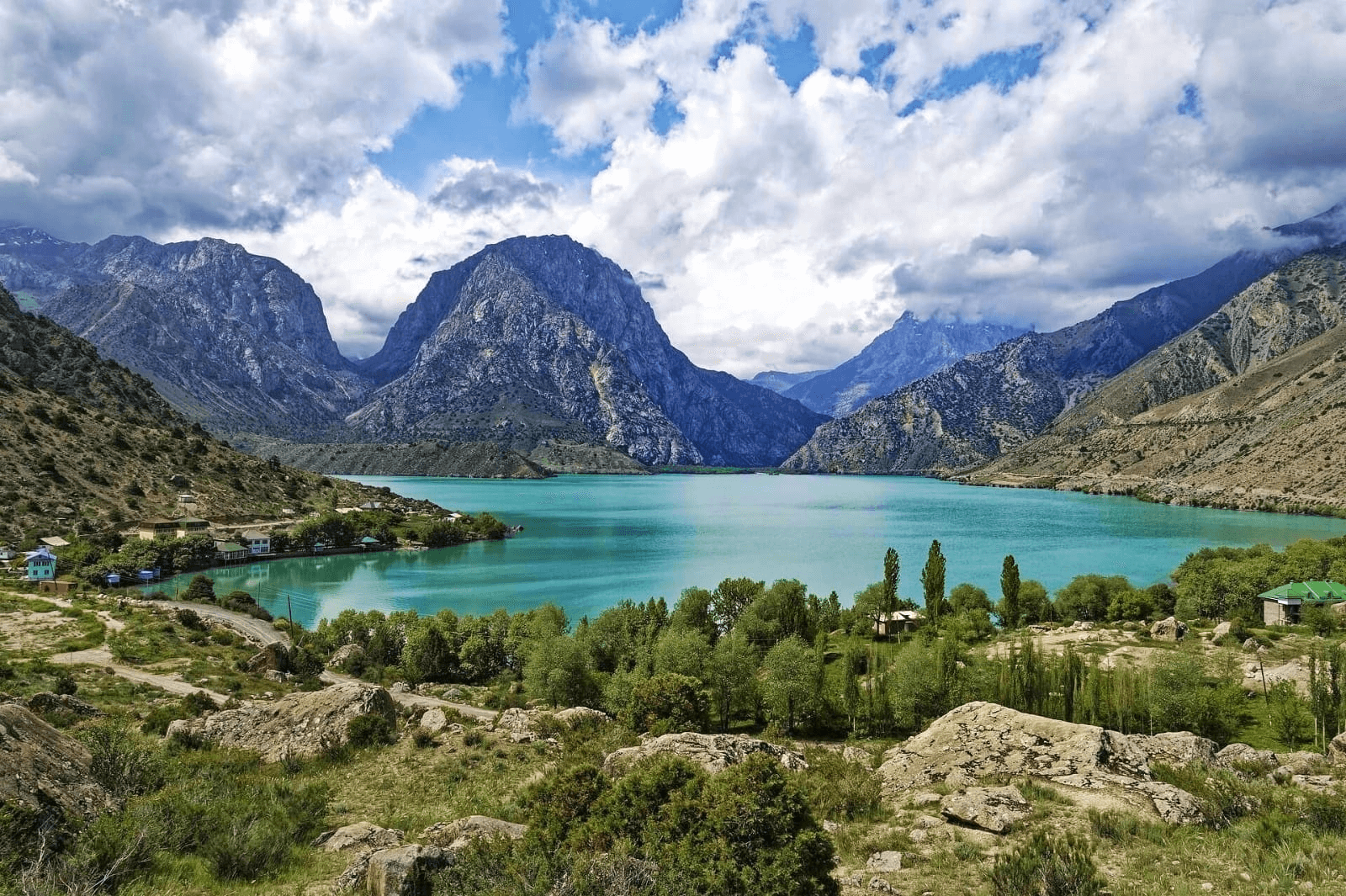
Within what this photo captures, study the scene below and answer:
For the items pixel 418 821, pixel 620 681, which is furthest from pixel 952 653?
pixel 418 821

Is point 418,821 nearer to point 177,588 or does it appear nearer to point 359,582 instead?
point 177,588

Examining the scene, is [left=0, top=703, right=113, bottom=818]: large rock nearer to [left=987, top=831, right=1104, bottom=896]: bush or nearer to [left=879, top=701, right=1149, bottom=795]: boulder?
[left=987, top=831, right=1104, bottom=896]: bush

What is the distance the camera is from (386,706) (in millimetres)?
22359

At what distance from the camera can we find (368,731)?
2073cm

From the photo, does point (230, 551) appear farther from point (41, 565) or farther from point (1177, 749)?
point (1177, 749)

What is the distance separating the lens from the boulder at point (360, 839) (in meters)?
12.8

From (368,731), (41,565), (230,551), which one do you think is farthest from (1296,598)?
(230,551)

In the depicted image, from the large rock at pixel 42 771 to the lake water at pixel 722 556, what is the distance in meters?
57.3

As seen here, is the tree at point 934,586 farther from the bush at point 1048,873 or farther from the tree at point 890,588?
the bush at point 1048,873

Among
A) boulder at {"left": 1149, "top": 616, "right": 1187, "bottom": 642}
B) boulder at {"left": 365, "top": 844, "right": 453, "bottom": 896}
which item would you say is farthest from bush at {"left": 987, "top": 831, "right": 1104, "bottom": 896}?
boulder at {"left": 1149, "top": 616, "right": 1187, "bottom": 642}

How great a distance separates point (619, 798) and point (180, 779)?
35.4ft

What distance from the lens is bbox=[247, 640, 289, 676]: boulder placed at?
38000 millimetres

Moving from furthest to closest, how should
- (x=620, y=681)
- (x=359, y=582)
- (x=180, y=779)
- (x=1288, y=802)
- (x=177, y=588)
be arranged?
(x=359, y=582) → (x=177, y=588) → (x=620, y=681) → (x=180, y=779) → (x=1288, y=802)

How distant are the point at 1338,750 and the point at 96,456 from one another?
415 ft
